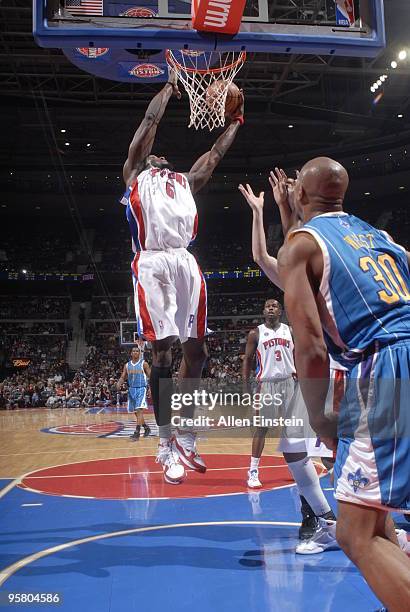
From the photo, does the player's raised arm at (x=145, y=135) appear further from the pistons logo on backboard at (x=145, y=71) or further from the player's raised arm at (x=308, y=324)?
the player's raised arm at (x=308, y=324)

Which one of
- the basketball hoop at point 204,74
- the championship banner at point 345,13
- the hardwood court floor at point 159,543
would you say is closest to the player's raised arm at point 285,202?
the basketball hoop at point 204,74

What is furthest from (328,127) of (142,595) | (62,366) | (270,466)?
(142,595)

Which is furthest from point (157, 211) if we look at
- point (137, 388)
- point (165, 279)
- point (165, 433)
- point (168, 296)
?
point (137, 388)

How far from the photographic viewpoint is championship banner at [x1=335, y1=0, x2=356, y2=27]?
4.19m

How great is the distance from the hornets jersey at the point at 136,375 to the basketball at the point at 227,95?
773 cm

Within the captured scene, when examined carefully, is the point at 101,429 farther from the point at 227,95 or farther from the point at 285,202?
the point at 285,202

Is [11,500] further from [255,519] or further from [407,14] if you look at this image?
[407,14]

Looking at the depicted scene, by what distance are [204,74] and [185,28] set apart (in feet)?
3.29

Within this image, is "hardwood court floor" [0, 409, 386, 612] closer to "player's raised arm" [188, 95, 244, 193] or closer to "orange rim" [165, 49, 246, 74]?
"player's raised arm" [188, 95, 244, 193]

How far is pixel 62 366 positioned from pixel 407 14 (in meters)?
19.7

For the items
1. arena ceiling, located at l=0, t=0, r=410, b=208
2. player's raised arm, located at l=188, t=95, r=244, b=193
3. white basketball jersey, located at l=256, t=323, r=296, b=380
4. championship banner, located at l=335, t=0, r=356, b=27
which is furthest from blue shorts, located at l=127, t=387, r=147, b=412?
arena ceiling, located at l=0, t=0, r=410, b=208

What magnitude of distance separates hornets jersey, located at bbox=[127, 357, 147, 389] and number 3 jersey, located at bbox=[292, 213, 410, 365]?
381 inches

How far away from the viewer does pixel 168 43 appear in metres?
3.98

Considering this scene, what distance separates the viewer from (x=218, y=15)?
12.9 feet
